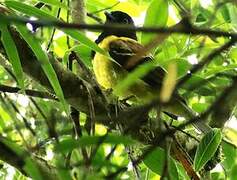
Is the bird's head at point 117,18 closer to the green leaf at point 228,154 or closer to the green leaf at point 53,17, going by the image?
the green leaf at point 228,154

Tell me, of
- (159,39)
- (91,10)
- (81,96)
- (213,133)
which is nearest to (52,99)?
(81,96)

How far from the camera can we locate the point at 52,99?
160cm

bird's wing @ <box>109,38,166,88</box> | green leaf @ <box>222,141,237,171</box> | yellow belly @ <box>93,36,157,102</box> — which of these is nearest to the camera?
green leaf @ <box>222,141,237,171</box>

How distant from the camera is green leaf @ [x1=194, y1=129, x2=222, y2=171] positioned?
1.36m

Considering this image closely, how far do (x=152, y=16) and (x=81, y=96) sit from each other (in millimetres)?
372

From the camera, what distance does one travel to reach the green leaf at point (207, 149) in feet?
4.46

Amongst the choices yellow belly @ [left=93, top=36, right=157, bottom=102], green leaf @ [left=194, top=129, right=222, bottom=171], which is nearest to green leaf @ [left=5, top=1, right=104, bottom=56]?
green leaf @ [left=194, top=129, right=222, bottom=171]

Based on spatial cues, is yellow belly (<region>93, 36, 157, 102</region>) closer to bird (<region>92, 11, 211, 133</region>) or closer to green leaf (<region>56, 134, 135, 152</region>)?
bird (<region>92, 11, 211, 133</region>)

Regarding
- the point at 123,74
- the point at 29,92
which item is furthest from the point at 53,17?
the point at 123,74

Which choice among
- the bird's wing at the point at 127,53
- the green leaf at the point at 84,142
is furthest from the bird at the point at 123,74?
the green leaf at the point at 84,142


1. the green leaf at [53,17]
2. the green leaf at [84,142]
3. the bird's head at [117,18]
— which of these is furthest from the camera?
the bird's head at [117,18]

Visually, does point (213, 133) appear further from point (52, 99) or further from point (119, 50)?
point (119, 50)

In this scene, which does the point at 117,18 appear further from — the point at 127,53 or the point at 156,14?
the point at 156,14

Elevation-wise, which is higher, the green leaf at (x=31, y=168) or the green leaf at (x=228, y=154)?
the green leaf at (x=228, y=154)
